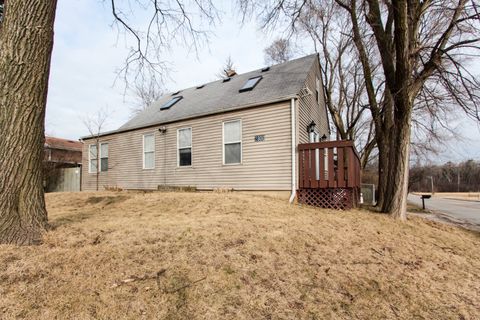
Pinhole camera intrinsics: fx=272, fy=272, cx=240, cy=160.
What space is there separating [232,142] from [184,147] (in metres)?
2.18

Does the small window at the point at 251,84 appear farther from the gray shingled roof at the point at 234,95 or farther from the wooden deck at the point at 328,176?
the wooden deck at the point at 328,176

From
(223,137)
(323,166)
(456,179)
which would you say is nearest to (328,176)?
(323,166)

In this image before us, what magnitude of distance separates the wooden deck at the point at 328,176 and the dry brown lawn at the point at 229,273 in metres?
2.59

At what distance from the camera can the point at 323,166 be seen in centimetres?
762

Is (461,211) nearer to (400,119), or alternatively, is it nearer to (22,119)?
(400,119)

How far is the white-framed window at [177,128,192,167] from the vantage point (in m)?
10.0

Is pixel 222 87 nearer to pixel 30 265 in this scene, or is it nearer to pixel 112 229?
pixel 112 229

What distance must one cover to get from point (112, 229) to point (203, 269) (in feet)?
5.62

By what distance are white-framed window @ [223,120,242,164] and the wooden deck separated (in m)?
2.08

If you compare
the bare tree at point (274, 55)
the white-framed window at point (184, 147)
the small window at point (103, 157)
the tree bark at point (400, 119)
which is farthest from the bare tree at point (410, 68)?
the bare tree at point (274, 55)

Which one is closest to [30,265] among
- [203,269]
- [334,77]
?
[203,269]

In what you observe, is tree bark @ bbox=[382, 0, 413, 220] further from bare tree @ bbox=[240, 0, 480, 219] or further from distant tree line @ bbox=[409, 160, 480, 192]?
distant tree line @ bbox=[409, 160, 480, 192]

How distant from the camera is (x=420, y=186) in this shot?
5828cm

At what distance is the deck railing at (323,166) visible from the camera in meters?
7.29
